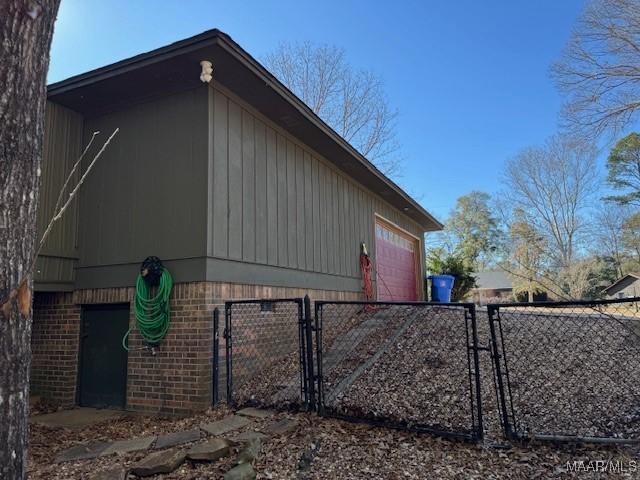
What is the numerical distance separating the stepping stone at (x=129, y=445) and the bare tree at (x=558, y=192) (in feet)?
88.7

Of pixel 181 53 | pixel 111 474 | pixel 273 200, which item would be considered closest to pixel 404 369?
pixel 273 200

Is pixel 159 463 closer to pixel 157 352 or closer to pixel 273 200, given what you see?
pixel 157 352

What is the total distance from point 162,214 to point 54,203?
4.94 feet

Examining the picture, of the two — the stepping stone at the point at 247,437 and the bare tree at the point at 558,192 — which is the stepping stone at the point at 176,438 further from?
the bare tree at the point at 558,192

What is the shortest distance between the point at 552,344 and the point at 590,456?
10.7ft

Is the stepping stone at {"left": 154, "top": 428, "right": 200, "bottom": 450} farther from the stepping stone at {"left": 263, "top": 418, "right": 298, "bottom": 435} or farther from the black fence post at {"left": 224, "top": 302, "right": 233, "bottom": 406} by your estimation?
the black fence post at {"left": 224, "top": 302, "right": 233, "bottom": 406}

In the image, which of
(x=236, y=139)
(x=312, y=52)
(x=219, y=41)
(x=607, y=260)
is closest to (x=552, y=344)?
(x=236, y=139)

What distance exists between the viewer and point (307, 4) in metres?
10.8

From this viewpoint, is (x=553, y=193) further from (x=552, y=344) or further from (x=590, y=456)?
(x=590, y=456)

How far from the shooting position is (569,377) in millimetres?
4484

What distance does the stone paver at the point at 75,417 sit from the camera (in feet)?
14.4

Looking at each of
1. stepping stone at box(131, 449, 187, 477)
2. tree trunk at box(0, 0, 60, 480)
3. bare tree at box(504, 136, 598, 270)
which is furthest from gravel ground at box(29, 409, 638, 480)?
bare tree at box(504, 136, 598, 270)

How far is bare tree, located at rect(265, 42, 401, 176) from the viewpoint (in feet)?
52.9

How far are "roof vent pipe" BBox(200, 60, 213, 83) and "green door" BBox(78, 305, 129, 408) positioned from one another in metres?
2.76
